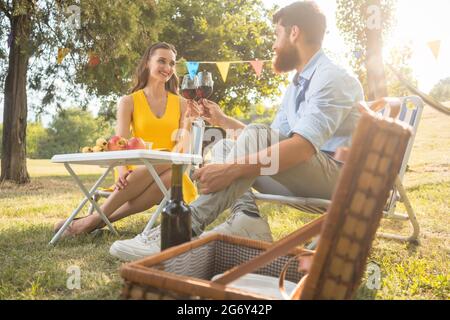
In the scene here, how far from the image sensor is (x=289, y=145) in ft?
6.37

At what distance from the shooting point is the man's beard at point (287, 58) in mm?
2461

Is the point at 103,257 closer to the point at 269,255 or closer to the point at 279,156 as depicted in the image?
the point at 279,156

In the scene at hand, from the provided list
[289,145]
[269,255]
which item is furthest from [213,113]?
[269,255]

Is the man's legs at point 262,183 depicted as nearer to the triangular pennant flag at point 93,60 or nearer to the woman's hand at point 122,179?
the woman's hand at point 122,179

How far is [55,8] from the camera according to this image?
819 cm

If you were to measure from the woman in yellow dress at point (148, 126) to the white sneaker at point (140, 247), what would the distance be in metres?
0.96

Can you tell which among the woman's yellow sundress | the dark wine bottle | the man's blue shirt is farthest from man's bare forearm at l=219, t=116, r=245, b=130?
the dark wine bottle

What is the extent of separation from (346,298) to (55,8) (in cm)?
844

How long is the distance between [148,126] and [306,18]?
1.63 m

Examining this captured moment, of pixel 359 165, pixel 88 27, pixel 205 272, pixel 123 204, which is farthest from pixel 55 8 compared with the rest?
pixel 359 165

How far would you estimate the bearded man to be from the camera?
1949mm

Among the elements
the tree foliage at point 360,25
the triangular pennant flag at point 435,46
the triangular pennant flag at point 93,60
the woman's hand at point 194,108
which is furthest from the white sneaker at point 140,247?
the triangular pennant flag at point 93,60

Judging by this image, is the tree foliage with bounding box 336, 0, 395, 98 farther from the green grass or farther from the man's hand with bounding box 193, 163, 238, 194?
the man's hand with bounding box 193, 163, 238, 194
